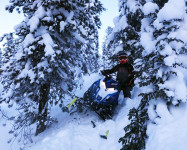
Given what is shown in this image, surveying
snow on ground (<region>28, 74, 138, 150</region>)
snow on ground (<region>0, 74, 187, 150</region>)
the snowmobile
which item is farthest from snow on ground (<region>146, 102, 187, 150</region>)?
the snowmobile

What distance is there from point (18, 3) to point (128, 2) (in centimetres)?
593

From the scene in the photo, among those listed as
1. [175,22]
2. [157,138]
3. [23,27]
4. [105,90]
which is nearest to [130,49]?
[105,90]

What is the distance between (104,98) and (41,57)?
3132mm

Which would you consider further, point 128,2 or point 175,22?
point 128,2

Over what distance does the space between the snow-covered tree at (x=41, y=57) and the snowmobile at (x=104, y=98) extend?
1171 mm

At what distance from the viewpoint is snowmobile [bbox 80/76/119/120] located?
6391 mm

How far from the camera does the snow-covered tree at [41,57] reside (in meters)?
5.49

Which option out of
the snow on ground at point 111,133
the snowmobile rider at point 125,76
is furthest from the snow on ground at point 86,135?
the snowmobile rider at point 125,76

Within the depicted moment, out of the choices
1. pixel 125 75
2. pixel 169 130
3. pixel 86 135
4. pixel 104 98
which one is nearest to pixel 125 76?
pixel 125 75

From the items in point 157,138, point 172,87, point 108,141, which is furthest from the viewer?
point 108,141

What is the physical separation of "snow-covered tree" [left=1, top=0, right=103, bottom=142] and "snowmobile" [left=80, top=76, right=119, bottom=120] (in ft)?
3.84

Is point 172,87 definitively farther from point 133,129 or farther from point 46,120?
point 46,120

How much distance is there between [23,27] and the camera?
5.95 metres

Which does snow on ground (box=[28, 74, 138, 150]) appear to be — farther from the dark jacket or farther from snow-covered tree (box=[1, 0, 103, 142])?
snow-covered tree (box=[1, 0, 103, 142])
